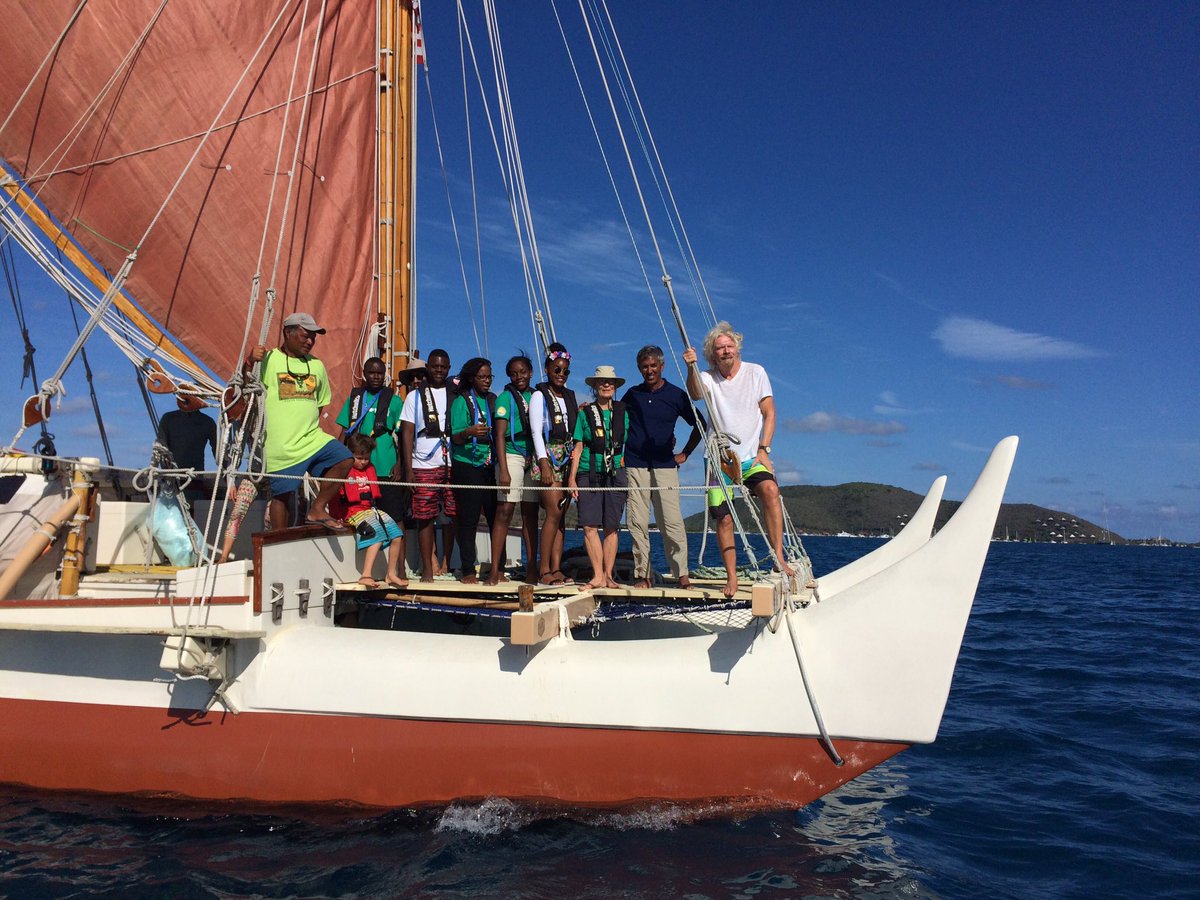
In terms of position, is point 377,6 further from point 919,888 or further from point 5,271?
point 919,888

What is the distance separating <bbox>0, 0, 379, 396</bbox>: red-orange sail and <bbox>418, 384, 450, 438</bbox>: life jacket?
254cm

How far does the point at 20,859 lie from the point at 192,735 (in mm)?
966

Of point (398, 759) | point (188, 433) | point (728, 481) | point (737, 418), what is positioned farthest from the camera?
point (188, 433)

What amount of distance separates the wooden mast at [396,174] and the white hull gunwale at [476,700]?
375 cm

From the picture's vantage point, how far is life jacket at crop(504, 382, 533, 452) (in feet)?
20.1

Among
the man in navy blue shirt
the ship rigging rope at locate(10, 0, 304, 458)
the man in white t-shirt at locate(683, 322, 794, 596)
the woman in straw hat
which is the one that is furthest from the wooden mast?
the man in white t-shirt at locate(683, 322, 794, 596)

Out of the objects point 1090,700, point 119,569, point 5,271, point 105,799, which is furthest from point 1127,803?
point 5,271

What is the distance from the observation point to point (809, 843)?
191 inches

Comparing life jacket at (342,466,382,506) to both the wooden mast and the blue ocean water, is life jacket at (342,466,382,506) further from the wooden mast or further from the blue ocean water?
the wooden mast

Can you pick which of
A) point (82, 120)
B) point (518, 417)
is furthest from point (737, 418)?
point (82, 120)

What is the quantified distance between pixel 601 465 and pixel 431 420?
128 cm

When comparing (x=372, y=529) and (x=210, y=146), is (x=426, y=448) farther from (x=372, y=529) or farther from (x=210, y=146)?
(x=210, y=146)

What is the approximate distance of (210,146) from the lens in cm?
777

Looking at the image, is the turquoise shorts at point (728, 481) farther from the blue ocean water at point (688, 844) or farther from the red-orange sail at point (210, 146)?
the red-orange sail at point (210, 146)
